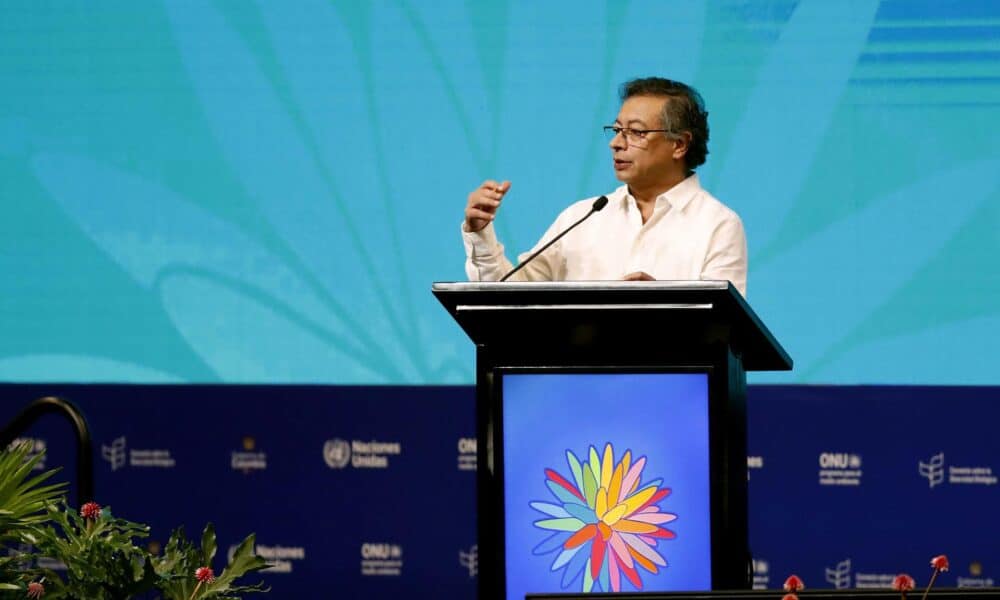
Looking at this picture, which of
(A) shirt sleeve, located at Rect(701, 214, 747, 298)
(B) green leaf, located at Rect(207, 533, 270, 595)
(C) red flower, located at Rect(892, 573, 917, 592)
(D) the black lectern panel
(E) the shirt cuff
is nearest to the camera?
(C) red flower, located at Rect(892, 573, 917, 592)

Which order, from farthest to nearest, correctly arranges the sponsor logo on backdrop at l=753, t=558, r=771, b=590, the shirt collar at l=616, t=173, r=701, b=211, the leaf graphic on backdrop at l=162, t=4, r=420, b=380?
the leaf graphic on backdrop at l=162, t=4, r=420, b=380 < the sponsor logo on backdrop at l=753, t=558, r=771, b=590 < the shirt collar at l=616, t=173, r=701, b=211

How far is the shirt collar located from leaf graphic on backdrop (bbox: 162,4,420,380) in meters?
1.44

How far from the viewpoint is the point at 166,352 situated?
532cm

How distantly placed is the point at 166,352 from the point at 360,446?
2.44ft

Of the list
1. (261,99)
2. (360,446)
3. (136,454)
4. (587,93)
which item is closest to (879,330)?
(587,93)

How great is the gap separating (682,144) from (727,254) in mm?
339

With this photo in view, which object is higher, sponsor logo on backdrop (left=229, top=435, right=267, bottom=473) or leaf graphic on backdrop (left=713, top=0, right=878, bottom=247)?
leaf graphic on backdrop (left=713, top=0, right=878, bottom=247)

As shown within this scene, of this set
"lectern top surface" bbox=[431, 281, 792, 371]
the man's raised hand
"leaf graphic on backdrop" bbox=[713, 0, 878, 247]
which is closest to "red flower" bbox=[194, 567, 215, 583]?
"lectern top surface" bbox=[431, 281, 792, 371]

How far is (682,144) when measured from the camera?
154 inches

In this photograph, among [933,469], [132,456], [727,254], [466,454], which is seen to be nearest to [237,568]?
[727,254]

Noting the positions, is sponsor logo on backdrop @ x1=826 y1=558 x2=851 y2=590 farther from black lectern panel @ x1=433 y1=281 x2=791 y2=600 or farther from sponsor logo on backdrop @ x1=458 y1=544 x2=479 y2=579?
black lectern panel @ x1=433 y1=281 x2=791 y2=600

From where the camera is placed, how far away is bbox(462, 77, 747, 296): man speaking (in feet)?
12.5

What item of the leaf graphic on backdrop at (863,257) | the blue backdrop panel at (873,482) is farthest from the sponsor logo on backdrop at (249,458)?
the leaf graphic on backdrop at (863,257)

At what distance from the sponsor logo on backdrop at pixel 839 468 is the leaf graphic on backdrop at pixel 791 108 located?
751mm
